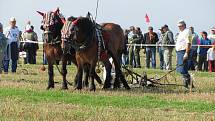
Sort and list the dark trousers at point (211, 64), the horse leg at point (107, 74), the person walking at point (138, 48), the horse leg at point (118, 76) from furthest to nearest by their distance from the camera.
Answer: the person walking at point (138, 48), the dark trousers at point (211, 64), the horse leg at point (118, 76), the horse leg at point (107, 74)

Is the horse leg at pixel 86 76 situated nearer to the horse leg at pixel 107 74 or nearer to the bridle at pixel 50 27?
the horse leg at pixel 107 74

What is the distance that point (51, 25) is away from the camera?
14281 millimetres

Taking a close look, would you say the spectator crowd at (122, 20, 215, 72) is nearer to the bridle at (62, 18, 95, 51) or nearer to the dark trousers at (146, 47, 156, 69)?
the dark trousers at (146, 47, 156, 69)

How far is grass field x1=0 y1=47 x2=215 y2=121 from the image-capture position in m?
9.59

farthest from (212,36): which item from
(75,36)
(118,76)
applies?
(75,36)

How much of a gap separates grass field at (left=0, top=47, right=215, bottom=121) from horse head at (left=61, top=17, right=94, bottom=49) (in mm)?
1190

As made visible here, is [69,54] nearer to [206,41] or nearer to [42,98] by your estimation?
[42,98]

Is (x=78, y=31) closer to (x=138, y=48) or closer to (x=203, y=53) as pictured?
(x=203, y=53)

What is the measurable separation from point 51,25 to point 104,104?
3.50 meters

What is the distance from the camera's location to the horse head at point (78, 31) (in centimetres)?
1379

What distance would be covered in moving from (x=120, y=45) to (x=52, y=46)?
7.52ft

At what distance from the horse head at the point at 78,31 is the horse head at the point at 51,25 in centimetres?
56

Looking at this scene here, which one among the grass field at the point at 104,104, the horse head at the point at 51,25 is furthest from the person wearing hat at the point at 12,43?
the horse head at the point at 51,25

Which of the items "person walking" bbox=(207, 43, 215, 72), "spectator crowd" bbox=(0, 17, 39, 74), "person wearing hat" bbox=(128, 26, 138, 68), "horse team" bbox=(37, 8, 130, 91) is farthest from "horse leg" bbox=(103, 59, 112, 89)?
"person wearing hat" bbox=(128, 26, 138, 68)
